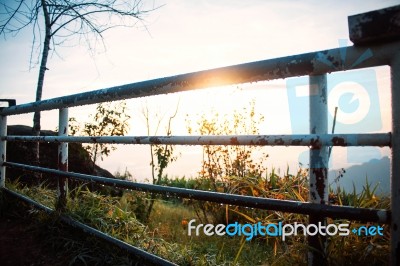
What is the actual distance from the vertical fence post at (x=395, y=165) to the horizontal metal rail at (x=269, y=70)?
0.05 metres

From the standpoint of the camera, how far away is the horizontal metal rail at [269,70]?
927 millimetres

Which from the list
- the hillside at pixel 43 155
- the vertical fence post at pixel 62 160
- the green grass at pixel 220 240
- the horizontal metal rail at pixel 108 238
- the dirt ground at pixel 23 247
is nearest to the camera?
the green grass at pixel 220 240

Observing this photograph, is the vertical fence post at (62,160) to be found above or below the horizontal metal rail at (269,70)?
below

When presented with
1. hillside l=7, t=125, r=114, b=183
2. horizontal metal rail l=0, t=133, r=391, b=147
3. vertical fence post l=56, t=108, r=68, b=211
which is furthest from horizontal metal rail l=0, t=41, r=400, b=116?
hillside l=7, t=125, r=114, b=183

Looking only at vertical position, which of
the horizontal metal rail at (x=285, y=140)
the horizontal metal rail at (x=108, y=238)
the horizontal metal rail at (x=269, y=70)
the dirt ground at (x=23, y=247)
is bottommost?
the dirt ground at (x=23, y=247)

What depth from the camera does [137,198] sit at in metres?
5.00

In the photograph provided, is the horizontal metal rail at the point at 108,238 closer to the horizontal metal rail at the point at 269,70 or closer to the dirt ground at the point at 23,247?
the dirt ground at the point at 23,247

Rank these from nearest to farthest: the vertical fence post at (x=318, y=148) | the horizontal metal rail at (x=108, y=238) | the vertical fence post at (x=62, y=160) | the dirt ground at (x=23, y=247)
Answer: the vertical fence post at (x=318, y=148), the horizontal metal rail at (x=108, y=238), the dirt ground at (x=23, y=247), the vertical fence post at (x=62, y=160)

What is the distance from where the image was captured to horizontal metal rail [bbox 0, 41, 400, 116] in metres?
0.93

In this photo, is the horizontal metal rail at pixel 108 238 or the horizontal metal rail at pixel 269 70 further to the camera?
the horizontal metal rail at pixel 108 238

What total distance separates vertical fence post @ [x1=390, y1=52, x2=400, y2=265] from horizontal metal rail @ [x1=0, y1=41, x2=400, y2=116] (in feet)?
0.15

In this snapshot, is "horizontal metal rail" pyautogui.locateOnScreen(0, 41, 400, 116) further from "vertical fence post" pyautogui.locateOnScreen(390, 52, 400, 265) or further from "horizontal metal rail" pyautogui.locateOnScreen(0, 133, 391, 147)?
"horizontal metal rail" pyautogui.locateOnScreen(0, 133, 391, 147)

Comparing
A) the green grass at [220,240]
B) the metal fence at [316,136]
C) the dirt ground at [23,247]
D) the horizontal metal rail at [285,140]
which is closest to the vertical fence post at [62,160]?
the green grass at [220,240]

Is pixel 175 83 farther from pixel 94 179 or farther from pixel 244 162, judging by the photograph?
pixel 244 162
